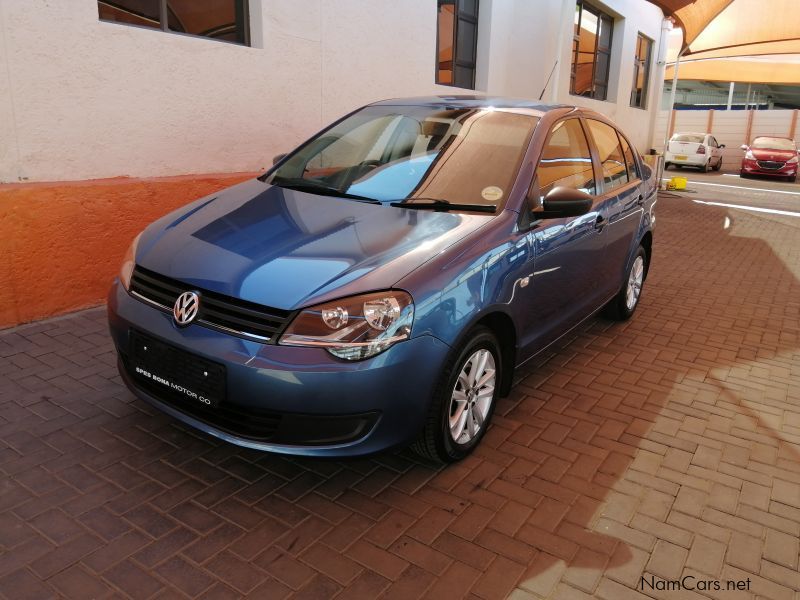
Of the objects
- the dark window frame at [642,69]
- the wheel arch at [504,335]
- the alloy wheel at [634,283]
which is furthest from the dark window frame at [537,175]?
the dark window frame at [642,69]

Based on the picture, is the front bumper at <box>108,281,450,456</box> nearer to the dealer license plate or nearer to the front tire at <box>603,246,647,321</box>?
the dealer license plate

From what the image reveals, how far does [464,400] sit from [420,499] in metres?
0.51

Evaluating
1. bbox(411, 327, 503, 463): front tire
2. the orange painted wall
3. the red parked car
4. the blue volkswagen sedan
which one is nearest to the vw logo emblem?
the blue volkswagen sedan

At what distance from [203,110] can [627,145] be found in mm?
3764

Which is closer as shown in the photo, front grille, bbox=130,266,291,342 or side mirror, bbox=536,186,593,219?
front grille, bbox=130,266,291,342

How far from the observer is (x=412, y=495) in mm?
2969

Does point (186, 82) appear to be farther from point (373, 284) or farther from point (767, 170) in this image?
point (767, 170)

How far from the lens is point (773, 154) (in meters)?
22.8

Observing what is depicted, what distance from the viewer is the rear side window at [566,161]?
12.2 ft

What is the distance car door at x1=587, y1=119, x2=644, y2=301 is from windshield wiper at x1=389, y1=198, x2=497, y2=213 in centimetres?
147

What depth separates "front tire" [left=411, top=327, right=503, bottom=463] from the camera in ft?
9.55

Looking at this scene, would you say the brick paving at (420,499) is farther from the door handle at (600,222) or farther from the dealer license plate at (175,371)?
the door handle at (600,222)

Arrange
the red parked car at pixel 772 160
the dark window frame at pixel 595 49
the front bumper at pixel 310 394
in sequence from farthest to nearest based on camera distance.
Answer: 1. the red parked car at pixel 772 160
2. the dark window frame at pixel 595 49
3. the front bumper at pixel 310 394

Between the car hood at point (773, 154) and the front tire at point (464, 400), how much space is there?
77.4 ft
